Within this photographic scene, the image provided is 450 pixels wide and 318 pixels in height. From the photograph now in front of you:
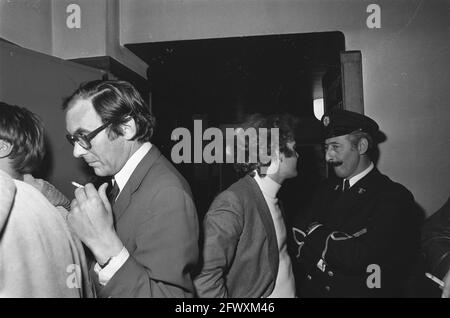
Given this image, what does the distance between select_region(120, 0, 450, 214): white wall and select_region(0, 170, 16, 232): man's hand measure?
1723mm

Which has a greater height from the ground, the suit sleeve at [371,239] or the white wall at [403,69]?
the white wall at [403,69]

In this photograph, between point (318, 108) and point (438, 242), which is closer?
point (438, 242)

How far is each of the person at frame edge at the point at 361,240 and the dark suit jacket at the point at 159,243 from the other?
2.35 ft

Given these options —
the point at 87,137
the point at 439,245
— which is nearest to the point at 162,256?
the point at 87,137

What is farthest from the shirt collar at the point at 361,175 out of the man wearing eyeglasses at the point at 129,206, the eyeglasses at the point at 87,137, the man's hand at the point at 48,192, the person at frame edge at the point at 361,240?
the man's hand at the point at 48,192

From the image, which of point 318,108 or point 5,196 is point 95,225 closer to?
point 5,196

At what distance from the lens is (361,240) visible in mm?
1257

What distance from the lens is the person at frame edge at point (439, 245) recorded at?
1.09 meters


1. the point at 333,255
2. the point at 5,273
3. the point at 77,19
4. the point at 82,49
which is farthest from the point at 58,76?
the point at 333,255

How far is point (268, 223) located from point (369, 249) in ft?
1.25

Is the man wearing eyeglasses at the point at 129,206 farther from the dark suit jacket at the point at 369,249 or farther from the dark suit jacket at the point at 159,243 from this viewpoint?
the dark suit jacket at the point at 369,249

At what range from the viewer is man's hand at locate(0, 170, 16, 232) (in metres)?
0.69

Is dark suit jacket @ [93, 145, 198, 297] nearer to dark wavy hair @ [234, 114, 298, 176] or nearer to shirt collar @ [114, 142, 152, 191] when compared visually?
shirt collar @ [114, 142, 152, 191]

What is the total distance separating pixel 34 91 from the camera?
55.8 inches
